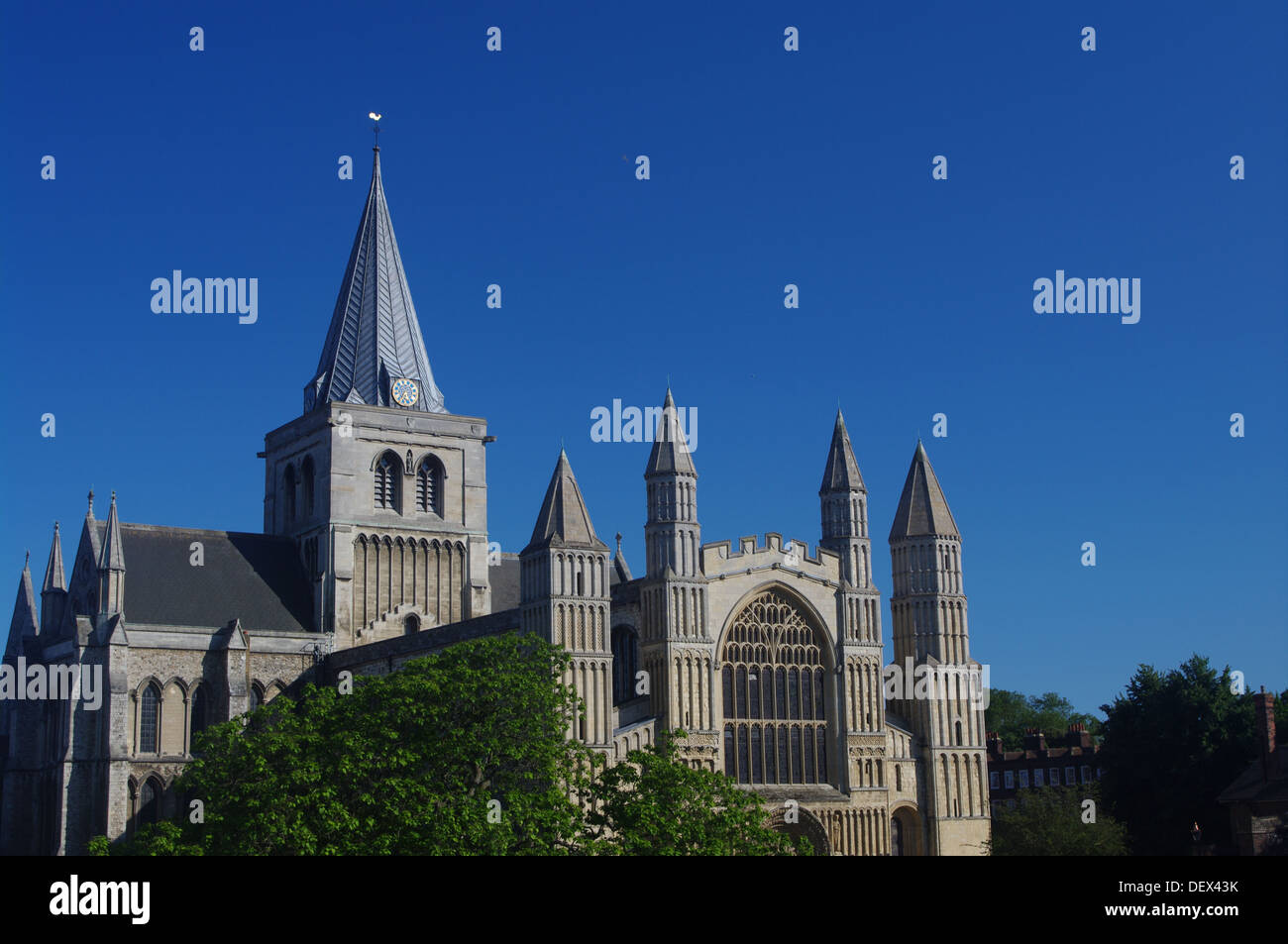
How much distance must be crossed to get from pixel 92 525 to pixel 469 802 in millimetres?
37604

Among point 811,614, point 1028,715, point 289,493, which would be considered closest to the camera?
point 811,614

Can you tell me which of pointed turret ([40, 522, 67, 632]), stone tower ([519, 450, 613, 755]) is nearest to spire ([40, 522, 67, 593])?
pointed turret ([40, 522, 67, 632])

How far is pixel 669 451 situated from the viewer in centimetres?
5984

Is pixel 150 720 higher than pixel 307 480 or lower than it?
lower

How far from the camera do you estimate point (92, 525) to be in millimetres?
73000

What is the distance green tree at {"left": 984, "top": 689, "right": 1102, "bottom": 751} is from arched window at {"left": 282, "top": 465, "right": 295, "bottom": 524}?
64.8 meters

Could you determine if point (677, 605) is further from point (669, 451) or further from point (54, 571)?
point (54, 571)

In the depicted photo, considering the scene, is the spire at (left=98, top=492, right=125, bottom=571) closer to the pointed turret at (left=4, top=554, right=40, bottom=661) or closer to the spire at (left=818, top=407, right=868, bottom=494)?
the pointed turret at (left=4, top=554, right=40, bottom=661)

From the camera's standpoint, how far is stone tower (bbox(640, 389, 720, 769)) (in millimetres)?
58312

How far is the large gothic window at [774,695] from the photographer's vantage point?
60.6 m

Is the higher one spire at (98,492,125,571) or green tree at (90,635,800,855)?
spire at (98,492,125,571)

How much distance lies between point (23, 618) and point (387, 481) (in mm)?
19318

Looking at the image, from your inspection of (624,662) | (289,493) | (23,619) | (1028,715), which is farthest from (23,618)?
(1028,715)

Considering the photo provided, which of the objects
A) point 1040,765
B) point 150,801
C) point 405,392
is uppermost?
point 405,392
